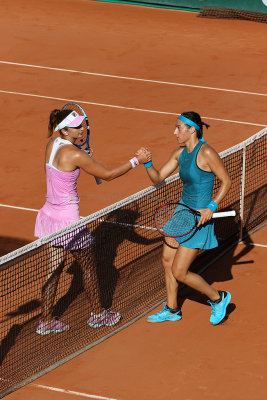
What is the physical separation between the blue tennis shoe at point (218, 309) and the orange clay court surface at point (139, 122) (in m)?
0.08

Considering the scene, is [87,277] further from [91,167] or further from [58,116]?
[58,116]

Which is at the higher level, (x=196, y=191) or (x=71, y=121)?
(x=71, y=121)

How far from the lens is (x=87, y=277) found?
7.29 meters

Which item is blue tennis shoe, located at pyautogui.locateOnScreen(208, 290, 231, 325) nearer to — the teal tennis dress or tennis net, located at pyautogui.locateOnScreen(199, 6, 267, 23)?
the teal tennis dress

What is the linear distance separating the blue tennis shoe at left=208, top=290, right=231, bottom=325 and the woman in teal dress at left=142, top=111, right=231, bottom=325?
0.05 meters

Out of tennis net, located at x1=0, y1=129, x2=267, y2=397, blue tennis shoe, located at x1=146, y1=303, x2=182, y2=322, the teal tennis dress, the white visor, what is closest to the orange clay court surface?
blue tennis shoe, located at x1=146, y1=303, x2=182, y2=322

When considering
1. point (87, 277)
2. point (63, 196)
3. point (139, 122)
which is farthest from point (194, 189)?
point (139, 122)

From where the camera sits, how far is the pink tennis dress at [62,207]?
6.96 m

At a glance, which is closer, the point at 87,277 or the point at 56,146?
the point at 56,146

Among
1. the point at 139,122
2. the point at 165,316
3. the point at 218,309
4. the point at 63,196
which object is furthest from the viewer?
the point at 139,122

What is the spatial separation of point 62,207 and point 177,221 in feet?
3.45

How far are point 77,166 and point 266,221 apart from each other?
3.61m

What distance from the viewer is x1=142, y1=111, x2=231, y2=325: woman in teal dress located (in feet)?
22.8

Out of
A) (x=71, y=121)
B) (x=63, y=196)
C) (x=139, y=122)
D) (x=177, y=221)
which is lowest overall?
(x=139, y=122)
